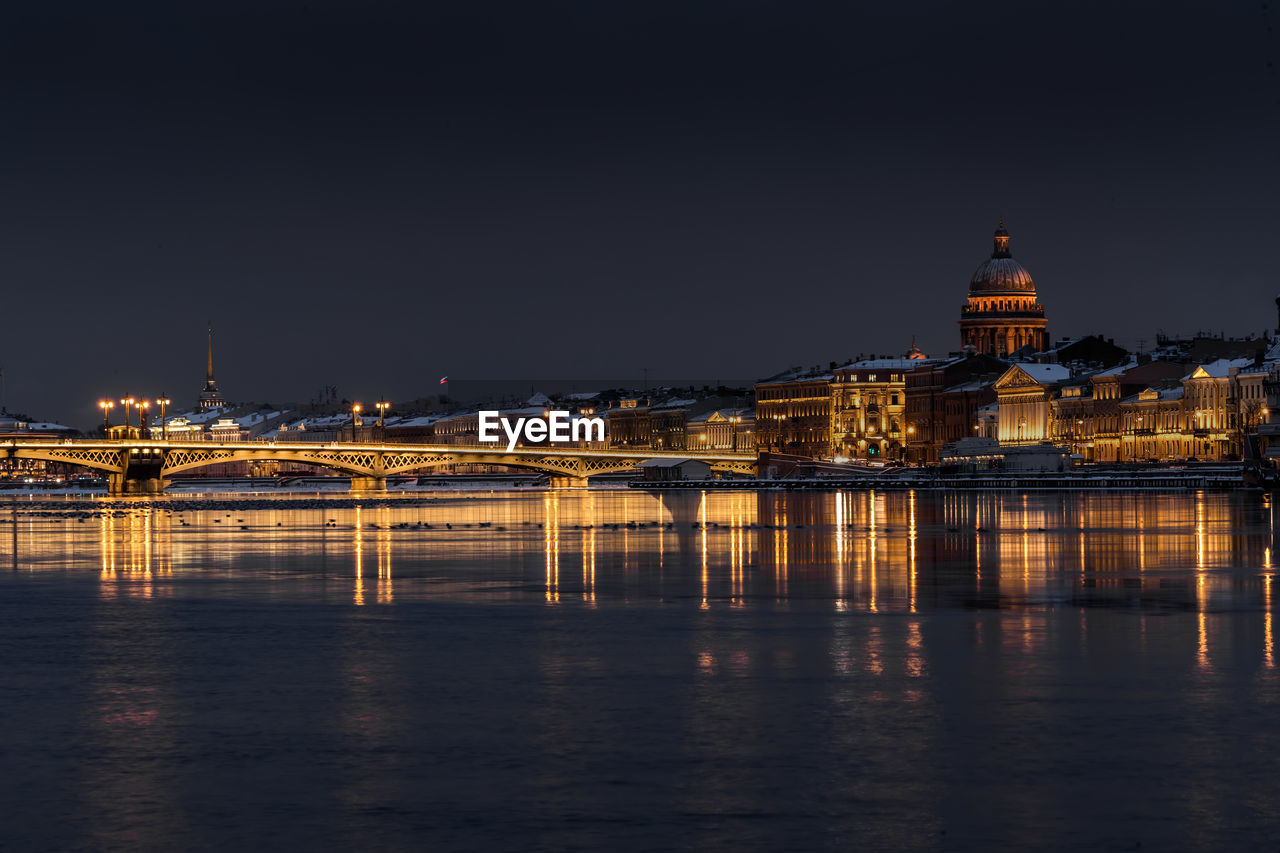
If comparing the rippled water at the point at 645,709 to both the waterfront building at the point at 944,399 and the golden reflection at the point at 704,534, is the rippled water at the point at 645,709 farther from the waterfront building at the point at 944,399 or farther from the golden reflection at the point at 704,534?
the waterfront building at the point at 944,399

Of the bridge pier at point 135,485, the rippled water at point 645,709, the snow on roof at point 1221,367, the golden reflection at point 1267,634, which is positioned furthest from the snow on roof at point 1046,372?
the golden reflection at point 1267,634

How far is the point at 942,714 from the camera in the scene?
13.9 m

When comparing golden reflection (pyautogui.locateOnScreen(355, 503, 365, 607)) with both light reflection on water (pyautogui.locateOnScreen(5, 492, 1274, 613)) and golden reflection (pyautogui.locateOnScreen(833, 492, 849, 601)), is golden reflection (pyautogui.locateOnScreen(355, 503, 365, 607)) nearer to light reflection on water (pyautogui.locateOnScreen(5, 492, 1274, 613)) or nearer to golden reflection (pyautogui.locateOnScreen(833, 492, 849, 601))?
light reflection on water (pyautogui.locateOnScreen(5, 492, 1274, 613))

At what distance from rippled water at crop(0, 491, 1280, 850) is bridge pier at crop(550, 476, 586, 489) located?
106767 mm

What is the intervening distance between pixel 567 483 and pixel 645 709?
135868 millimetres

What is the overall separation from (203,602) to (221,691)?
918 cm

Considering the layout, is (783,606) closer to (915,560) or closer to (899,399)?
(915,560)

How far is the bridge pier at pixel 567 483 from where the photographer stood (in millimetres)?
137175

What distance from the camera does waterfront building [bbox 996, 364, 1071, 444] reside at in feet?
511

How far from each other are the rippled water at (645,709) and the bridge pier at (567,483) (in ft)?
350

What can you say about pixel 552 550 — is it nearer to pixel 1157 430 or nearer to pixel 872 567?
pixel 872 567

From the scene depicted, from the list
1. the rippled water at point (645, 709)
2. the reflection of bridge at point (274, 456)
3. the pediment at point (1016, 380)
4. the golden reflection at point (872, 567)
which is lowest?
the rippled water at point (645, 709)

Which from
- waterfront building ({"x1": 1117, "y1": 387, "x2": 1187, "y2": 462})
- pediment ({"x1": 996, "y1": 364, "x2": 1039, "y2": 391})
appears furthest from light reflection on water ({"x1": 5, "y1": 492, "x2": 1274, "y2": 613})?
pediment ({"x1": 996, "y1": 364, "x2": 1039, "y2": 391})

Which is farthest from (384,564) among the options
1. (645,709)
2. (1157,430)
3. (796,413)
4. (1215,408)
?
(796,413)
